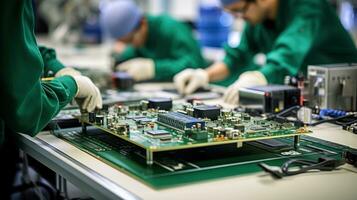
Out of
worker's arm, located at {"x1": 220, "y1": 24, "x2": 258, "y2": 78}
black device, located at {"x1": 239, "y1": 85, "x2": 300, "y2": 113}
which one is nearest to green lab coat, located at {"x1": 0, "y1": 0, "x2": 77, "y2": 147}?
black device, located at {"x1": 239, "y1": 85, "x2": 300, "y2": 113}

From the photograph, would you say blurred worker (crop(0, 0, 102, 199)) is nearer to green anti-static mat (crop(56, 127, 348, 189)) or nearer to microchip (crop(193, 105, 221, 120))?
green anti-static mat (crop(56, 127, 348, 189))

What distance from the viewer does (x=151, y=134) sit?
1352 millimetres

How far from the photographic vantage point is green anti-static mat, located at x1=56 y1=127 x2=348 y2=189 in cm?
124

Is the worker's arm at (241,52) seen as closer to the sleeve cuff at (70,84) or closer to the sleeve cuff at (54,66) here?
the sleeve cuff at (54,66)

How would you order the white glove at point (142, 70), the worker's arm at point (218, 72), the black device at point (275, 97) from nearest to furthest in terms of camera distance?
1. the black device at point (275, 97)
2. the worker's arm at point (218, 72)
3. the white glove at point (142, 70)

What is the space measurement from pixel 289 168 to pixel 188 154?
0.94ft

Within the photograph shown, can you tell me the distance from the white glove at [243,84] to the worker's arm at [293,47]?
0.11ft

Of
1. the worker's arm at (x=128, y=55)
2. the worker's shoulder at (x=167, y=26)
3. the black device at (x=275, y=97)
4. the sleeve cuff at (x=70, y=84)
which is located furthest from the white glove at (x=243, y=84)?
the worker's arm at (x=128, y=55)

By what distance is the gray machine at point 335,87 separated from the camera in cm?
196

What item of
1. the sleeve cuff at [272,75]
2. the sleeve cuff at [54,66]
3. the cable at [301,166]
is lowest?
the cable at [301,166]

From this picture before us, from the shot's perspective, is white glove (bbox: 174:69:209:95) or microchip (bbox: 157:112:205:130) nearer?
microchip (bbox: 157:112:205:130)

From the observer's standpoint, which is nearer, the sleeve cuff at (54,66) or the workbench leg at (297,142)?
the workbench leg at (297,142)

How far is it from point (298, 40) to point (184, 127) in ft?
3.86

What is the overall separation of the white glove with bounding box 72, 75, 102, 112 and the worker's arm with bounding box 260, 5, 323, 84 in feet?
2.96
